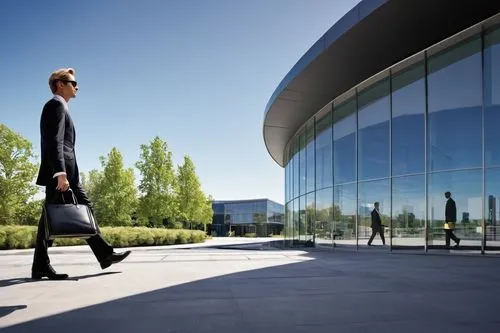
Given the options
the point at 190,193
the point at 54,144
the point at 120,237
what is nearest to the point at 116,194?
the point at 190,193

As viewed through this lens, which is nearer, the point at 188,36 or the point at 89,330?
the point at 89,330

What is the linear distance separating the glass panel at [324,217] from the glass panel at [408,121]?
387cm

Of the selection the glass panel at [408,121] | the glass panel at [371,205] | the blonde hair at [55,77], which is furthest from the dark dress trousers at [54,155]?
the glass panel at [371,205]

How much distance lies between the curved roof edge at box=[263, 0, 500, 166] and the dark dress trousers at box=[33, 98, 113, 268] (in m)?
7.46

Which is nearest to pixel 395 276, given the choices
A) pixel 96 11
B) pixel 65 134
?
pixel 65 134

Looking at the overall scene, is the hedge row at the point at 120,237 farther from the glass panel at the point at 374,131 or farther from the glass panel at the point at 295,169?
the glass panel at the point at 374,131

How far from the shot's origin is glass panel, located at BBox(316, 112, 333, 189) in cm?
1547

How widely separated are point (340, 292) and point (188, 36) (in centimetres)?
1133

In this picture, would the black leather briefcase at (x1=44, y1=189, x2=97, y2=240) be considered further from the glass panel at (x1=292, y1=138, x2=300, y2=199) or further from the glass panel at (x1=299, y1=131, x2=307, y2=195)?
the glass panel at (x1=292, y1=138, x2=300, y2=199)

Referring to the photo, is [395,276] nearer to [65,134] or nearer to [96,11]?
[65,134]

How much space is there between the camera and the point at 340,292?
3.65 metres

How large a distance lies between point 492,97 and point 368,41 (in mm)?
3479

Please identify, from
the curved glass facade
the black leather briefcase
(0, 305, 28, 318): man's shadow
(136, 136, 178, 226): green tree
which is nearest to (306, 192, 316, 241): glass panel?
the curved glass facade

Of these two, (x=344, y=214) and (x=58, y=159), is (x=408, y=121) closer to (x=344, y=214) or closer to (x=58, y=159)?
(x=344, y=214)
